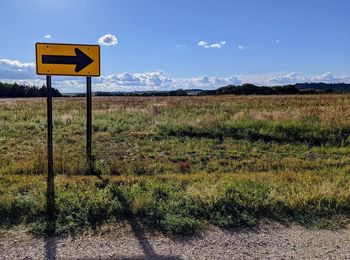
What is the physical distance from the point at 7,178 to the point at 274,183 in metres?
4.37

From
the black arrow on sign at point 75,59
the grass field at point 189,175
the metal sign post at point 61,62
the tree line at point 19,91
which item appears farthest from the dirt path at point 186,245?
the tree line at point 19,91

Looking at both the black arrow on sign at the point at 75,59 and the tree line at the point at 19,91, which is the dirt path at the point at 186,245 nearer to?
the black arrow on sign at the point at 75,59

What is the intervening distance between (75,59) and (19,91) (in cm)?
10698

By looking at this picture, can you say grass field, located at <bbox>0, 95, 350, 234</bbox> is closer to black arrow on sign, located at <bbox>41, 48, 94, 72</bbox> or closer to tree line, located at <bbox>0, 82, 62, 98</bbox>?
black arrow on sign, located at <bbox>41, 48, 94, 72</bbox>

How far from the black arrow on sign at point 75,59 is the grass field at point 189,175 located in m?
1.85

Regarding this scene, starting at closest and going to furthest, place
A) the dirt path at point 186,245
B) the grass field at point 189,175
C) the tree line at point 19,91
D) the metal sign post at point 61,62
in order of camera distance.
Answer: the dirt path at point 186,245, the grass field at point 189,175, the metal sign post at point 61,62, the tree line at point 19,91

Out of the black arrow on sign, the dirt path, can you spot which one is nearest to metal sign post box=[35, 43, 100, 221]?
the black arrow on sign

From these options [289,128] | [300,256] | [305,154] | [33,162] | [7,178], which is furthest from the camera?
[289,128]

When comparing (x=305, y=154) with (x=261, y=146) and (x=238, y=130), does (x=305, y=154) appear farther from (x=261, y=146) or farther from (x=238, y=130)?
(x=238, y=130)

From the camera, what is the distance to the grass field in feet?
13.4

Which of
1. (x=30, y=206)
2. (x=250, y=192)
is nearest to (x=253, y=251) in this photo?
(x=250, y=192)

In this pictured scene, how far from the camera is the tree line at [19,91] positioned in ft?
332

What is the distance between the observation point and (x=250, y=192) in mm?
4734

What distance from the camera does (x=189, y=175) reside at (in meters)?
6.75
